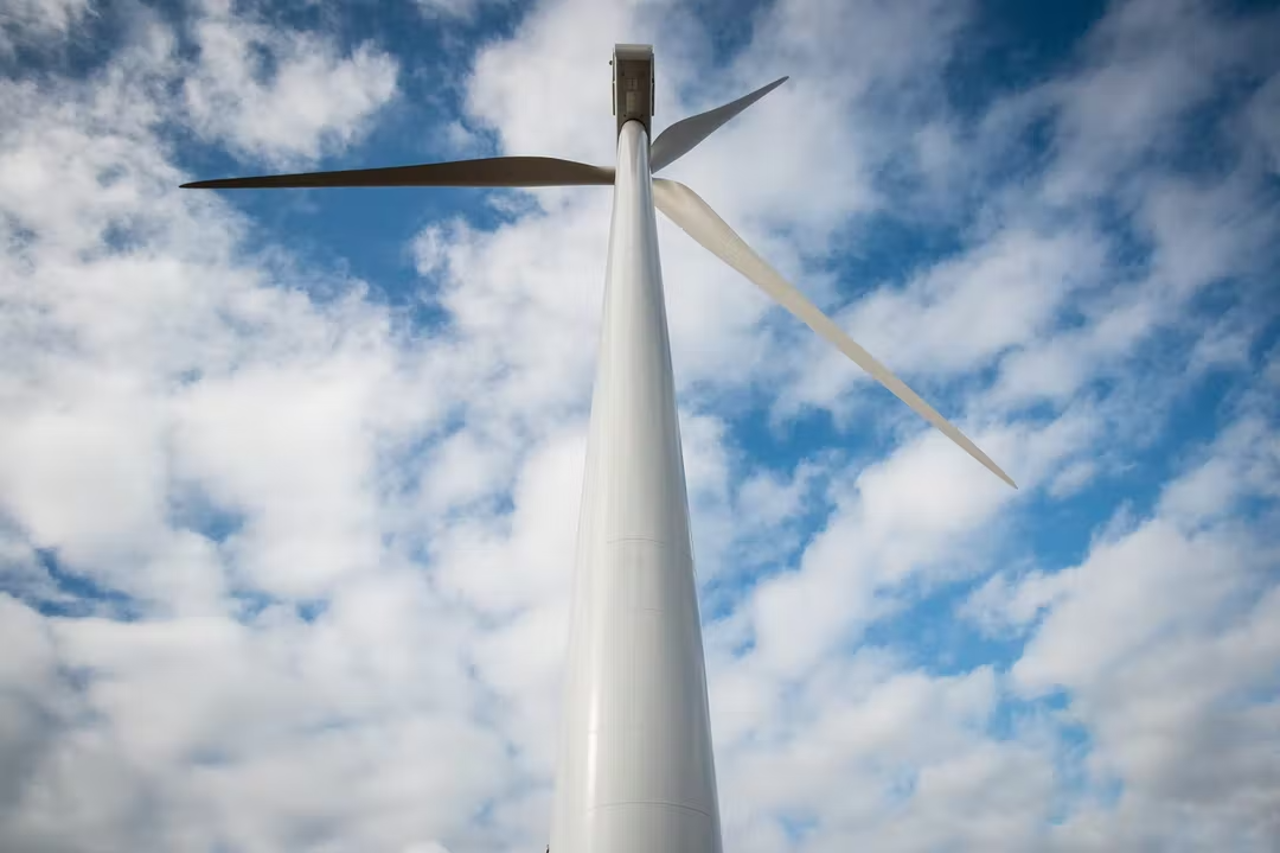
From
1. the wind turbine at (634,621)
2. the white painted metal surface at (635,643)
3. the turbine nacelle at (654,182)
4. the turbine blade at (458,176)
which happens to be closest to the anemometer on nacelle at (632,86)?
the turbine nacelle at (654,182)

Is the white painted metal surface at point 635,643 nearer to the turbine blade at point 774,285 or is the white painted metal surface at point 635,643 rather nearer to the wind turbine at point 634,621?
the wind turbine at point 634,621

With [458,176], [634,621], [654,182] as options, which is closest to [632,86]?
[654,182]

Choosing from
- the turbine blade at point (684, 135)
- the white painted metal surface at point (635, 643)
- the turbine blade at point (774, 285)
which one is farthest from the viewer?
the turbine blade at point (684, 135)

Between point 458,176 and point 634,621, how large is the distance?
15.8m

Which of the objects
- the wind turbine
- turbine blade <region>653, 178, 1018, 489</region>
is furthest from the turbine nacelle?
the wind turbine

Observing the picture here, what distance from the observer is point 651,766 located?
320 inches

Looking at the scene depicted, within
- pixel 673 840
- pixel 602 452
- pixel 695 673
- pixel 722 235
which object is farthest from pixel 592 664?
pixel 722 235

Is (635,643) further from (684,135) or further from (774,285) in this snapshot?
(684,135)

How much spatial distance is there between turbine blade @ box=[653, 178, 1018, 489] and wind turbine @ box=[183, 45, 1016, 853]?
5880mm

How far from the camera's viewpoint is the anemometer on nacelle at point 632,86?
20906 mm

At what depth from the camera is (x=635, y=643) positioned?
8.96 metres

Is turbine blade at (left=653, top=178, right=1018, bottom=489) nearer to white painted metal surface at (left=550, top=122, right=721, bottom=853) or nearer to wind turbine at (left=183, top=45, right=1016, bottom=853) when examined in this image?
wind turbine at (left=183, top=45, right=1016, bottom=853)

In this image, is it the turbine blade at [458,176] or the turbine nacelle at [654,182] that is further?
the turbine blade at [458,176]

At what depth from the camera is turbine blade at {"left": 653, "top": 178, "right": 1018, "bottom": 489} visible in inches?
786
